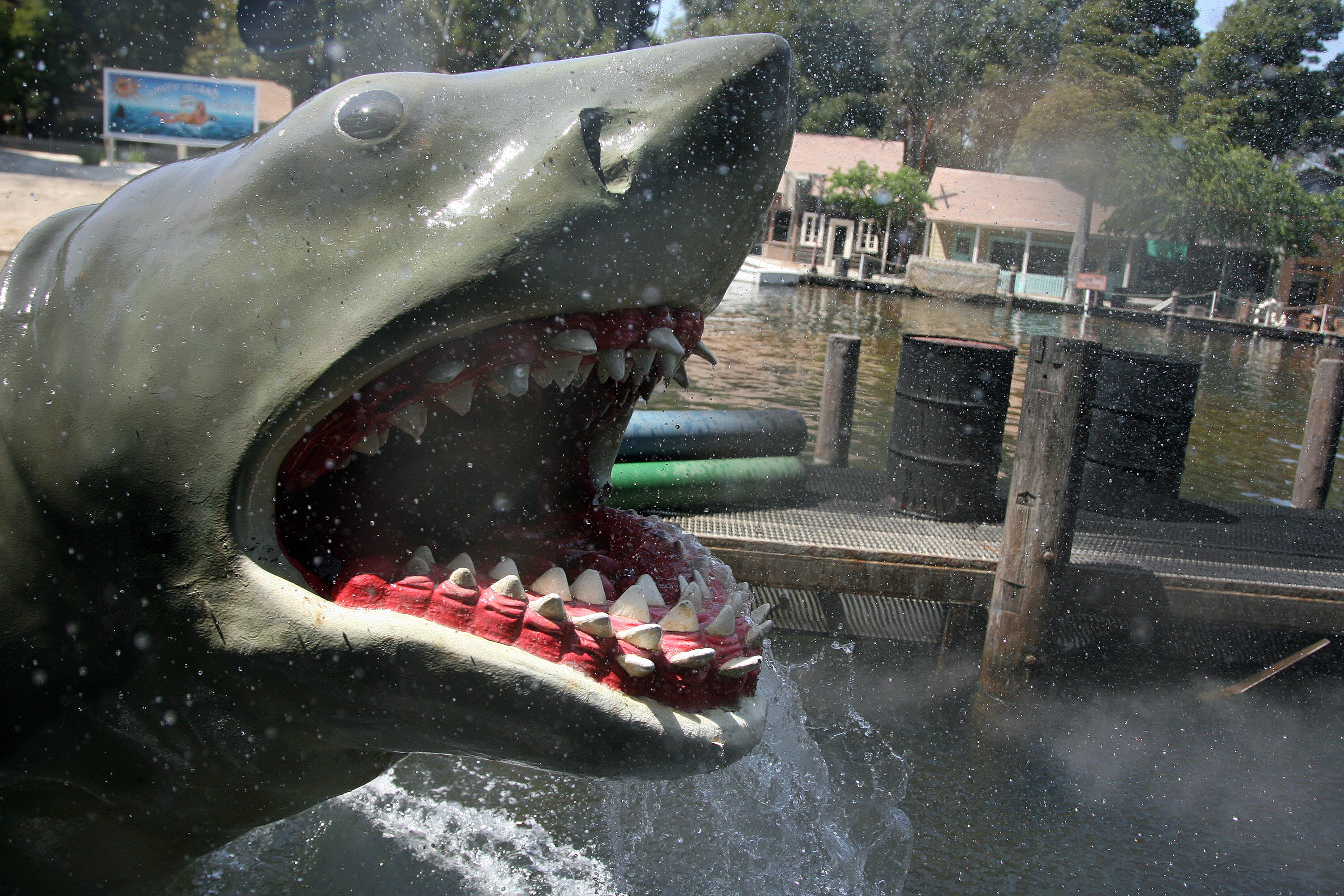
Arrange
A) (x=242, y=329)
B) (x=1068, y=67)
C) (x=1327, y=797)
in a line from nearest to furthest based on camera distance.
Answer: (x=242, y=329)
(x=1327, y=797)
(x=1068, y=67)

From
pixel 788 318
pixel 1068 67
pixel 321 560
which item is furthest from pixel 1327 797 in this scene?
pixel 1068 67

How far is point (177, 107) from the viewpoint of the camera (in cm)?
2236

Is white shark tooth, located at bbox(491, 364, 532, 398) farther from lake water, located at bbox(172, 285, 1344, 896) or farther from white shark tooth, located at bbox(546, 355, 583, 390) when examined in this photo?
lake water, located at bbox(172, 285, 1344, 896)

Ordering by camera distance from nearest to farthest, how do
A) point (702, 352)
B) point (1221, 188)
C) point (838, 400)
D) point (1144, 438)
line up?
point (702, 352)
point (1144, 438)
point (838, 400)
point (1221, 188)

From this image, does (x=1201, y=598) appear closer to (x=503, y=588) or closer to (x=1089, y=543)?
(x=1089, y=543)

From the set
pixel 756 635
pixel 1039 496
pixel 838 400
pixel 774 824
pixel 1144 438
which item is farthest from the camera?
pixel 838 400

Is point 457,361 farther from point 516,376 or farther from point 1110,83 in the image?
point 1110,83

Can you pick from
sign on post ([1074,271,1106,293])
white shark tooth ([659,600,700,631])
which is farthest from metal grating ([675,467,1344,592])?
sign on post ([1074,271,1106,293])

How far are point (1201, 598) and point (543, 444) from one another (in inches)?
163

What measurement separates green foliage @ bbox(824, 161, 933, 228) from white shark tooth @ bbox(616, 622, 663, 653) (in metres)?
40.3

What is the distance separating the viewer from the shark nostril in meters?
1.38

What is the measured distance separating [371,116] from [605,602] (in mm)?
875

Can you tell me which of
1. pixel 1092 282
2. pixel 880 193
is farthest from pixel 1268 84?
pixel 880 193

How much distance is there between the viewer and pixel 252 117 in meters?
21.4
